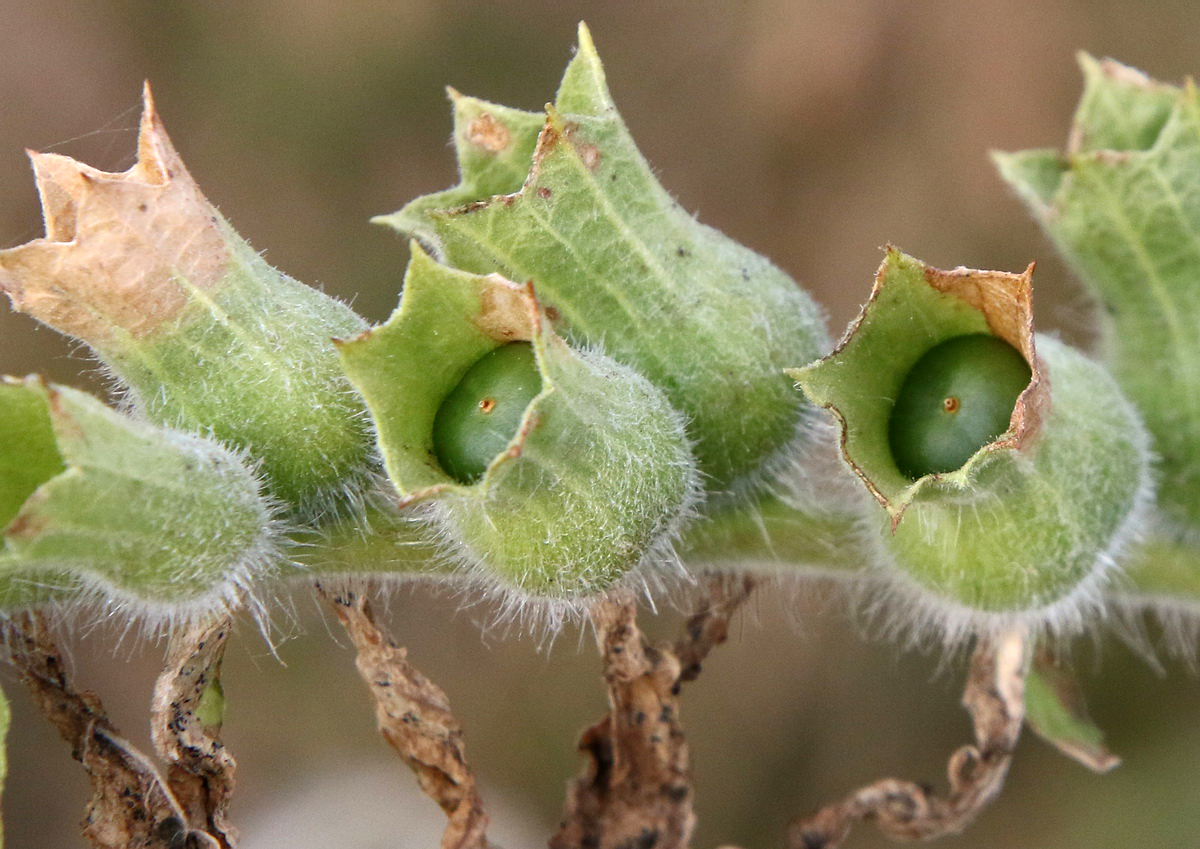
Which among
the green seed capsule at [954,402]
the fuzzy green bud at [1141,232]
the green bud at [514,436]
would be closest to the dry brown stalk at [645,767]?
the green bud at [514,436]

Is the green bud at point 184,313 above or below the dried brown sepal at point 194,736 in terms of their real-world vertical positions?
above

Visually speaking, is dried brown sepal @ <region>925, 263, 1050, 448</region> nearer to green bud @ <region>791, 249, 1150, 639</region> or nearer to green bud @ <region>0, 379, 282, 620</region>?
green bud @ <region>791, 249, 1150, 639</region>

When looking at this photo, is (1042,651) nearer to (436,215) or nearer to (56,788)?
(436,215)

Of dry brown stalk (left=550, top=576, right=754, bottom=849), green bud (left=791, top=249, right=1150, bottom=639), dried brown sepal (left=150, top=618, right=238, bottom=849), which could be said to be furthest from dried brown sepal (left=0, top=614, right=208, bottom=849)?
green bud (left=791, top=249, right=1150, bottom=639)

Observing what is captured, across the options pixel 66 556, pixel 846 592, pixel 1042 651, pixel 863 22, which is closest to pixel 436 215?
pixel 66 556

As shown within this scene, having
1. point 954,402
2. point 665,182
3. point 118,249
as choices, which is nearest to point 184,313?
point 118,249

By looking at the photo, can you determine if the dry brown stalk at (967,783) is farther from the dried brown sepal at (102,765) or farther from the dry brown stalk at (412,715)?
the dried brown sepal at (102,765)

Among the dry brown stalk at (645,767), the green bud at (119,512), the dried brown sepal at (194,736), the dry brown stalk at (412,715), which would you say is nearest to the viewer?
the green bud at (119,512)
